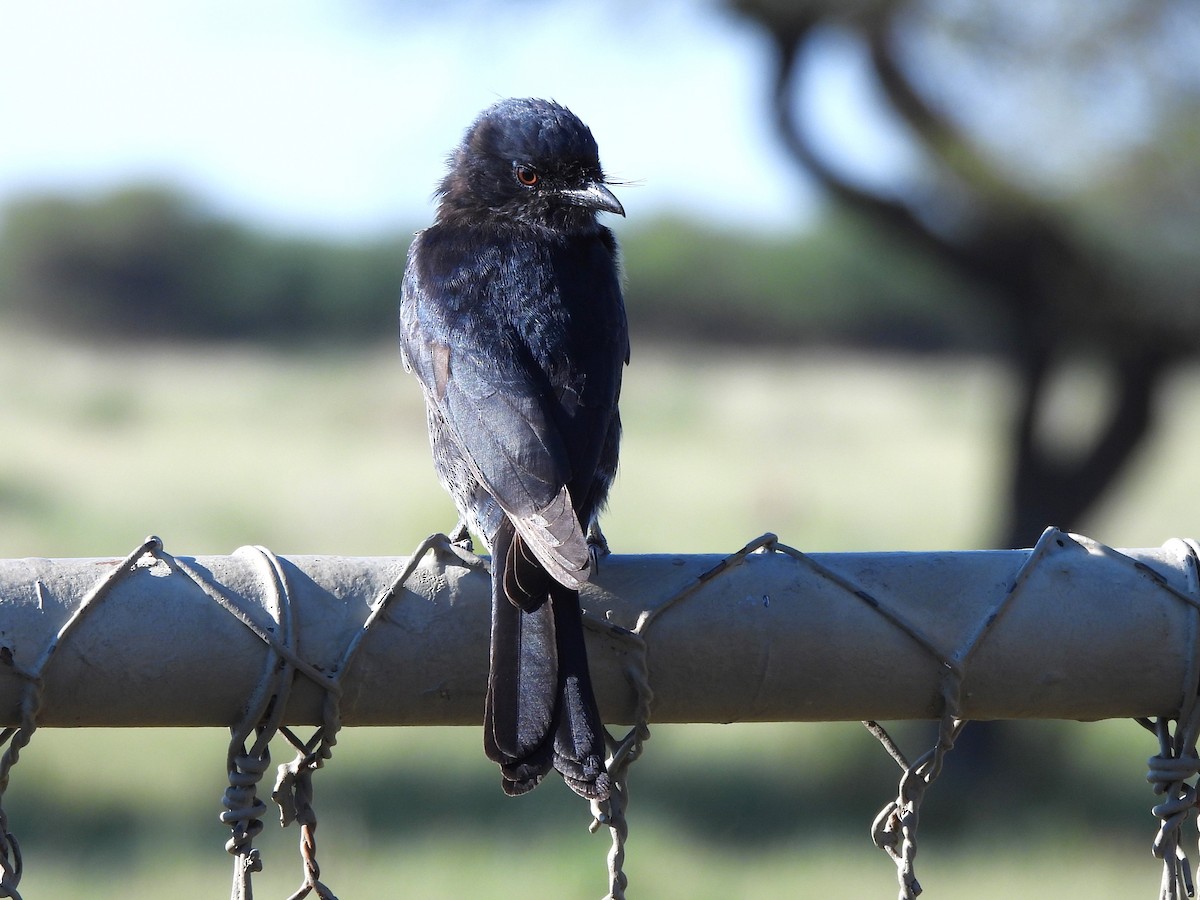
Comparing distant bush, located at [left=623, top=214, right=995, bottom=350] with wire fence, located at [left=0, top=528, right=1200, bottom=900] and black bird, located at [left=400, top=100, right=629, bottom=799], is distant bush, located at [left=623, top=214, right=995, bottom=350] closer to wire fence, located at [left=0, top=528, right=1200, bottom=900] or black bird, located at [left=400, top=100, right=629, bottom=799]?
black bird, located at [left=400, top=100, right=629, bottom=799]

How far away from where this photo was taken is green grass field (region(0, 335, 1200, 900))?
616 centimetres

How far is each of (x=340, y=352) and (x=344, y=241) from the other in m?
5.44

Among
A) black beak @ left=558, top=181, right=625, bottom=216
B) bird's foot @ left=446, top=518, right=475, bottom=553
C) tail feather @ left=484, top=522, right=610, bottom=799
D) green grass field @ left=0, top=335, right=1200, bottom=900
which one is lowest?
green grass field @ left=0, top=335, right=1200, bottom=900

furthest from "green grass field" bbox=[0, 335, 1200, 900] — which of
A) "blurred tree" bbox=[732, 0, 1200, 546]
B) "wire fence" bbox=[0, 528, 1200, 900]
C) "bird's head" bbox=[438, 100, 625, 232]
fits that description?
"wire fence" bbox=[0, 528, 1200, 900]

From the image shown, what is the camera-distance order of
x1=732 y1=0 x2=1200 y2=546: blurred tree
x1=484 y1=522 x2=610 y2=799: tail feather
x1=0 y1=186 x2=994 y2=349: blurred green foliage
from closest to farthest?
x1=484 y1=522 x2=610 y2=799: tail feather → x1=732 y1=0 x2=1200 y2=546: blurred tree → x1=0 y1=186 x2=994 y2=349: blurred green foliage

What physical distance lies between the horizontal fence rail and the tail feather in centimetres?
3

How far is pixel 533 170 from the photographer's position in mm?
3387

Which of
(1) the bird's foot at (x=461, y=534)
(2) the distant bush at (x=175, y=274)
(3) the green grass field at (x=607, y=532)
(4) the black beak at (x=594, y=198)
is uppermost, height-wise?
(4) the black beak at (x=594, y=198)

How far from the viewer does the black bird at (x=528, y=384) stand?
1.54 meters

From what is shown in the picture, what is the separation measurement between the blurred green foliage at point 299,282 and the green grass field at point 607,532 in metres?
2.02

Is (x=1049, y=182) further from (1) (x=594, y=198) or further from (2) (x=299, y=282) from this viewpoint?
(2) (x=299, y=282)

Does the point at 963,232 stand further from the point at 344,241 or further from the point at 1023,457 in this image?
the point at 344,241

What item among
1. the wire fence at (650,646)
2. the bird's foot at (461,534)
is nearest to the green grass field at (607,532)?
the bird's foot at (461,534)

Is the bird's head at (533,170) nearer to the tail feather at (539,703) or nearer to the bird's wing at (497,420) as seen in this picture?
the bird's wing at (497,420)
